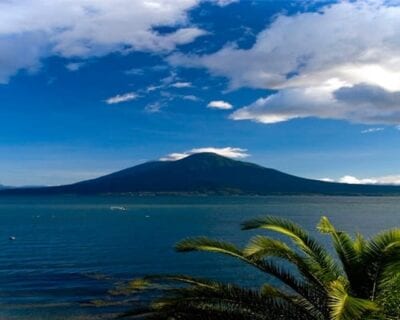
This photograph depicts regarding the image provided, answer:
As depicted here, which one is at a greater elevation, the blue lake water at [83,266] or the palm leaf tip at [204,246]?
the palm leaf tip at [204,246]

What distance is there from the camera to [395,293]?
12.9 m

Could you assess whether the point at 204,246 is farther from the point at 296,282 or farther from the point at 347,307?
the point at 347,307

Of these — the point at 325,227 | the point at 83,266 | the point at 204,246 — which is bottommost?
the point at 83,266

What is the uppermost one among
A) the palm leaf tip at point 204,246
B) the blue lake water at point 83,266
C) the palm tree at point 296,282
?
the palm leaf tip at point 204,246

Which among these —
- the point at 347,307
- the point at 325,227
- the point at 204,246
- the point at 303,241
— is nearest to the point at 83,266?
the point at 204,246

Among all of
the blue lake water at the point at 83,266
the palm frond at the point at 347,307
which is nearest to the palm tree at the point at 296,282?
the palm frond at the point at 347,307

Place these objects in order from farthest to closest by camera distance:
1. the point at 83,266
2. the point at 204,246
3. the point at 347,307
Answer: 1. the point at 83,266
2. the point at 204,246
3. the point at 347,307

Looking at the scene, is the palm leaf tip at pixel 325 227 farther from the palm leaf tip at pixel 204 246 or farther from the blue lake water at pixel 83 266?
the blue lake water at pixel 83 266

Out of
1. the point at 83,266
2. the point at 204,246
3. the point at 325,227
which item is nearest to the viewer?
the point at 204,246

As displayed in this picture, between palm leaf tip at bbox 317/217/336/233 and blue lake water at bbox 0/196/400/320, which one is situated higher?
palm leaf tip at bbox 317/217/336/233

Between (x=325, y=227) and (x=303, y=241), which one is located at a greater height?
(x=325, y=227)

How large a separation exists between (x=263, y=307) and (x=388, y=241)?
341cm

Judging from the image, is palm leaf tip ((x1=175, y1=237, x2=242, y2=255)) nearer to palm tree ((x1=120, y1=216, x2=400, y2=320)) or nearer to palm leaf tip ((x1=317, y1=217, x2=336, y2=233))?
palm tree ((x1=120, y1=216, x2=400, y2=320))

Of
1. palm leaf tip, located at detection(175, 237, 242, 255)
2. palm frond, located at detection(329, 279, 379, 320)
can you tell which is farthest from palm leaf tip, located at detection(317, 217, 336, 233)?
palm frond, located at detection(329, 279, 379, 320)
